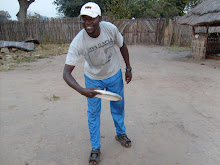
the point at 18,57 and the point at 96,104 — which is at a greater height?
the point at 18,57

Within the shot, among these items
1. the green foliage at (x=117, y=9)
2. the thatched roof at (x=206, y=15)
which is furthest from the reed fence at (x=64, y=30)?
the thatched roof at (x=206, y=15)

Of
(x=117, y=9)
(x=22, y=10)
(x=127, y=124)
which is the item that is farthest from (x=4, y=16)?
(x=127, y=124)

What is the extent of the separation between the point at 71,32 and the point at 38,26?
2091 millimetres

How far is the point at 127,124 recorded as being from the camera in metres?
2.84

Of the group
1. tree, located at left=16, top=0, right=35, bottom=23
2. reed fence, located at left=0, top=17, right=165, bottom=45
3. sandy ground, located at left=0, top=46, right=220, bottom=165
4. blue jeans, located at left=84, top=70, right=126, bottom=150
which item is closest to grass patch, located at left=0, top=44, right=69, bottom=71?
reed fence, located at left=0, top=17, right=165, bottom=45

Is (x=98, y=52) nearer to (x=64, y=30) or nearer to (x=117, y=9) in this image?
(x=64, y=30)

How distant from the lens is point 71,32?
40.6ft

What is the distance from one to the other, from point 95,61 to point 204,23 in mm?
6776

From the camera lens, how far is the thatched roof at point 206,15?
664cm

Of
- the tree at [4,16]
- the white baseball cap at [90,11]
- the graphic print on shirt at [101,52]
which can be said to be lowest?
the graphic print on shirt at [101,52]

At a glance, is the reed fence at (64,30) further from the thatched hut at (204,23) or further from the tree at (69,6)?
the tree at (69,6)

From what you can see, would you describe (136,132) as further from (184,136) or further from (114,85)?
(114,85)

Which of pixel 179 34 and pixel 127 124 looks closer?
pixel 127 124

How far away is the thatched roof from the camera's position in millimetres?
6636
